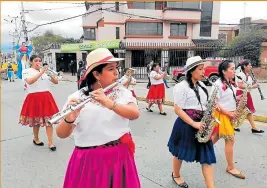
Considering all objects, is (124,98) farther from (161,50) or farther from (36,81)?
(161,50)

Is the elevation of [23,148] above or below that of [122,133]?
below

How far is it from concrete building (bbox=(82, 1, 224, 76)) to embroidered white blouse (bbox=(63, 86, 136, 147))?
74.2 feet

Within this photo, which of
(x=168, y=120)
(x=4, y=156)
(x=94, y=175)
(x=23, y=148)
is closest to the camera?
(x=94, y=175)

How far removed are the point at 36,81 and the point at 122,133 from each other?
3210mm

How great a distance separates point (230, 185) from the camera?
3.38 metres

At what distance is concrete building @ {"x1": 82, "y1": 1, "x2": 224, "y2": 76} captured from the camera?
2544 cm

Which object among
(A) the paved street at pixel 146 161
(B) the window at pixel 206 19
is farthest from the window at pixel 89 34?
(A) the paved street at pixel 146 161

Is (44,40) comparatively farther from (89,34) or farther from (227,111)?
(227,111)

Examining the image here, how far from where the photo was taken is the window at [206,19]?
94.6ft

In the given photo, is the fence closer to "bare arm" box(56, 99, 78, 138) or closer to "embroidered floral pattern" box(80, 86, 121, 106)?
"embroidered floral pattern" box(80, 86, 121, 106)

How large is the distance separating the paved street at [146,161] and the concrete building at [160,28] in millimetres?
19397

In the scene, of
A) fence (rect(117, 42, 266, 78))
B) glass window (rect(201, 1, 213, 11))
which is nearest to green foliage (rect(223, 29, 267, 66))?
fence (rect(117, 42, 266, 78))

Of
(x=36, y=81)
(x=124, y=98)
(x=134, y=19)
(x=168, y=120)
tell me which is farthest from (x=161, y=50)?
(x=124, y=98)

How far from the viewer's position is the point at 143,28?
88.2 ft
